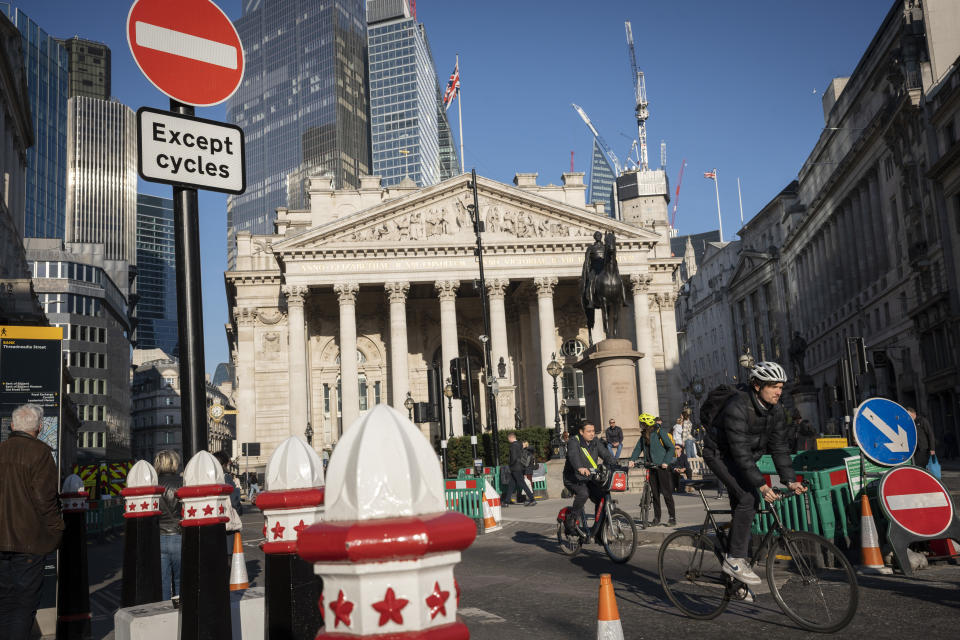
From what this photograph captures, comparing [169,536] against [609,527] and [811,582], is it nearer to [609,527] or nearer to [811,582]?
[609,527]

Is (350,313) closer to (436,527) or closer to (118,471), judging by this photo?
(118,471)

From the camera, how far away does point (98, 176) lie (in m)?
194

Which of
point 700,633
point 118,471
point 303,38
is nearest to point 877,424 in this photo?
point 700,633

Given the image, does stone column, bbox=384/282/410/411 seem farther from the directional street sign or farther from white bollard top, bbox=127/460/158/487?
white bollard top, bbox=127/460/158/487

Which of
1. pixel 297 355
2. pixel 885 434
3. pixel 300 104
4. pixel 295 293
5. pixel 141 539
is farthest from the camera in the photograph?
pixel 300 104

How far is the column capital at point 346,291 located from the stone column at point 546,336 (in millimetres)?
10476

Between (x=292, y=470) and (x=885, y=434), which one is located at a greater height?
(x=292, y=470)

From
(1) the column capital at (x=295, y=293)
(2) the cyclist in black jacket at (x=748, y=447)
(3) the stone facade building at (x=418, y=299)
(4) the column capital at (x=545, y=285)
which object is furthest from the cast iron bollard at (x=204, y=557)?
(4) the column capital at (x=545, y=285)

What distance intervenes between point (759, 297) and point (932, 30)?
156ft

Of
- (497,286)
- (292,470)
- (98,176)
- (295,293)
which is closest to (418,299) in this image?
(497,286)

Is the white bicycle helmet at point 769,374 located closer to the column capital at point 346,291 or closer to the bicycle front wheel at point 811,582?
the bicycle front wheel at point 811,582

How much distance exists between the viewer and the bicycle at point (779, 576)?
258 inches

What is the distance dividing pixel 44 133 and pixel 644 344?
361ft

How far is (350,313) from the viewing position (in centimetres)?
4762
